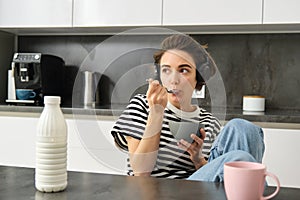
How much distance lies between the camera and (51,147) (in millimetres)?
890

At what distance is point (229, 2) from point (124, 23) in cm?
67

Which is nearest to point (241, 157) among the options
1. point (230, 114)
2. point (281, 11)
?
point (230, 114)

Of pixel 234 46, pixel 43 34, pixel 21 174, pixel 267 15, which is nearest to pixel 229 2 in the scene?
pixel 267 15

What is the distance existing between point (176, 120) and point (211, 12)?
4.68 ft

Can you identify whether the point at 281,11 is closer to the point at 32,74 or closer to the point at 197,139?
the point at 197,139

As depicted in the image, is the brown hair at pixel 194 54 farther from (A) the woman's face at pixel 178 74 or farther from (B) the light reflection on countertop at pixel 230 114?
(B) the light reflection on countertop at pixel 230 114

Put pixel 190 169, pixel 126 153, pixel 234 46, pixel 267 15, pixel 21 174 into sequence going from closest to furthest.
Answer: pixel 21 174 < pixel 126 153 < pixel 190 169 < pixel 267 15 < pixel 234 46

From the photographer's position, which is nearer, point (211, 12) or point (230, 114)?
point (230, 114)

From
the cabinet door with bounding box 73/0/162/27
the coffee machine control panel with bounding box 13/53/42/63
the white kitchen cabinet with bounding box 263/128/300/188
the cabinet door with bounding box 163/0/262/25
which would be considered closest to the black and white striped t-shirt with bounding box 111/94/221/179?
the white kitchen cabinet with bounding box 263/128/300/188

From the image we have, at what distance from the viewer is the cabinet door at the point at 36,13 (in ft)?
9.50

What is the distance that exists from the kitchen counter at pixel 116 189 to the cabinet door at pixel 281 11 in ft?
5.82

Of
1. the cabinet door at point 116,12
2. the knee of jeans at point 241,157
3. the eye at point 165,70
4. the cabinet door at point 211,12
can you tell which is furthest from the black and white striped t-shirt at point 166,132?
the cabinet door at point 116,12

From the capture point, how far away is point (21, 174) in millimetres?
1069

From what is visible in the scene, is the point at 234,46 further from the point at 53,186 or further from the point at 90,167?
the point at 53,186
